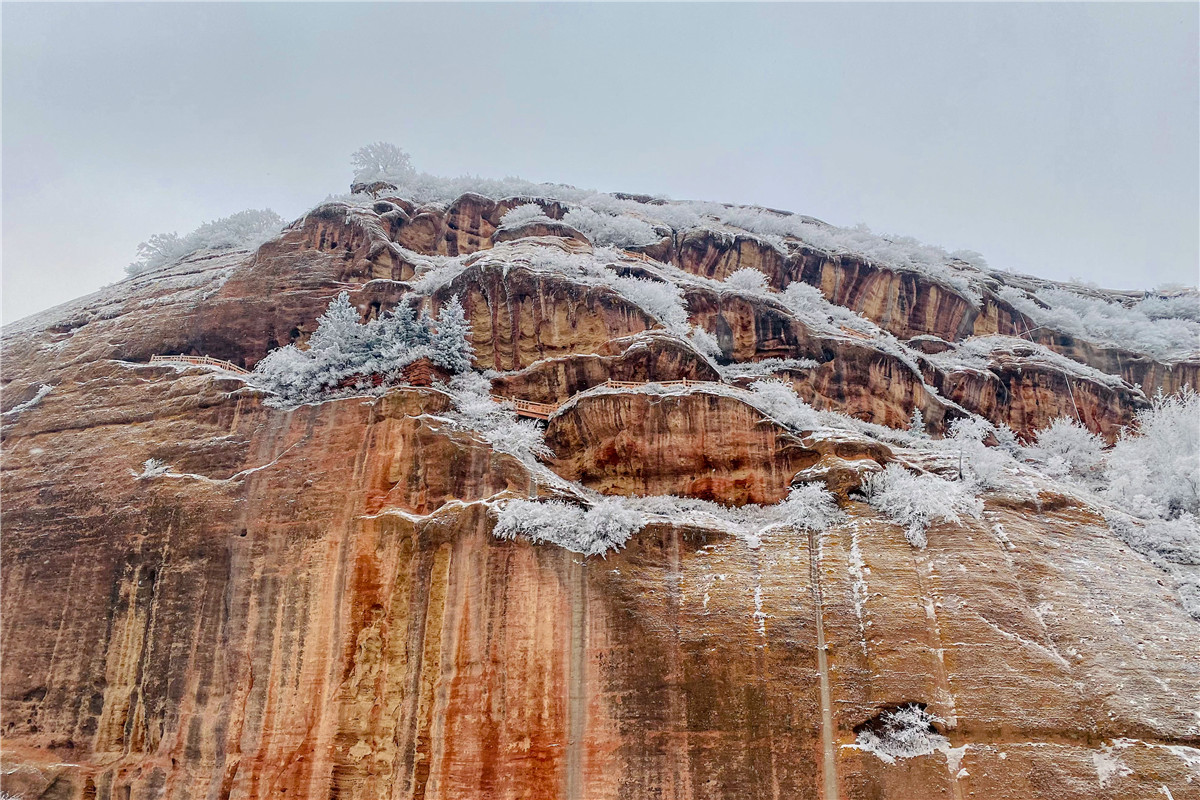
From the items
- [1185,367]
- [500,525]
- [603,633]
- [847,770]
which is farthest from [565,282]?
[1185,367]

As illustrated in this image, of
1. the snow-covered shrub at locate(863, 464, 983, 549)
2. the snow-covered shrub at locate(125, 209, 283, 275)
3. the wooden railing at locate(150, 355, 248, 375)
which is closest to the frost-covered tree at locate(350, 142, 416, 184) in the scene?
the snow-covered shrub at locate(125, 209, 283, 275)

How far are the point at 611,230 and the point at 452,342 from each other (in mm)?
17680

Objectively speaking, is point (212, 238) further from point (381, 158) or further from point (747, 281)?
point (747, 281)

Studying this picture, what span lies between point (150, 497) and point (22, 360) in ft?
39.9

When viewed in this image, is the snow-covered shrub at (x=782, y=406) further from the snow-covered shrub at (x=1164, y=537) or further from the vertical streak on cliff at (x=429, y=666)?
the vertical streak on cliff at (x=429, y=666)

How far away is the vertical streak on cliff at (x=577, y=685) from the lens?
1526 centimetres

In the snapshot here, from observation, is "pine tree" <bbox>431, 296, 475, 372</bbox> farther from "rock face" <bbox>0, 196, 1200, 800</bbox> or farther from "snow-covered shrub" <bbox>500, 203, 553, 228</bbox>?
"snow-covered shrub" <bbox>500, 203, 553, 228</bbox>

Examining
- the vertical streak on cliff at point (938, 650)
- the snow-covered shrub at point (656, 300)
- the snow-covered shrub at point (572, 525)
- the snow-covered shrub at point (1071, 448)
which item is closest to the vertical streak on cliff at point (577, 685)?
the snow-covered shrub at point (572, 525)

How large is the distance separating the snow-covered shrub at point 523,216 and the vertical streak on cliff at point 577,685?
24544mm

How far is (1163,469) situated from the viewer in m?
20.9

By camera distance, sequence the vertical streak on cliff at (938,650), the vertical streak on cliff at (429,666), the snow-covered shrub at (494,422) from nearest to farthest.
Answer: the vertical streak on cliff at (938,650) → the vertical streak on cliff at (429,666) → the snow-covered shrub at (494,422)

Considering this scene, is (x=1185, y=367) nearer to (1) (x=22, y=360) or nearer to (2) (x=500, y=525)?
(2) (x=500, y=525)

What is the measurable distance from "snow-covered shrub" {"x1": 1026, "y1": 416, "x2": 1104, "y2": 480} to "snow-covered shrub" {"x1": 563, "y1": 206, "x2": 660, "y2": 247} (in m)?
21.9

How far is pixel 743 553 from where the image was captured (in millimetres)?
17672
